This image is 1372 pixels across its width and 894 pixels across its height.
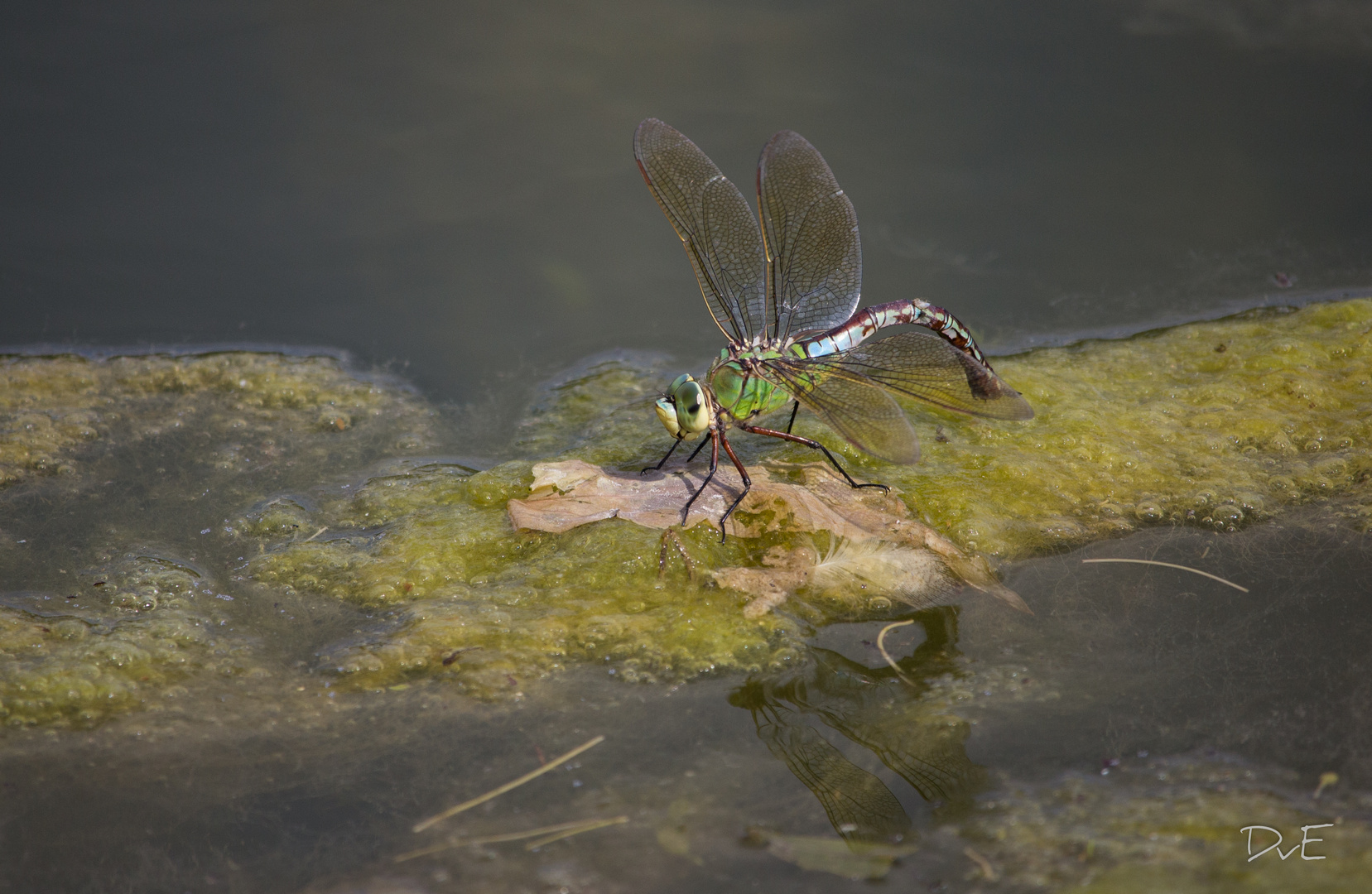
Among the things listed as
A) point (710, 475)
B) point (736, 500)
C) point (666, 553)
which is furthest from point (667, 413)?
point (666, 553)

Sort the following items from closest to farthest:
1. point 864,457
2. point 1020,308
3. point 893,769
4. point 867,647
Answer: point 893,769, point 867,647, point 864,457, point 1020,308

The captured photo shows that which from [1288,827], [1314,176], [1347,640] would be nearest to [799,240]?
[1347,640]

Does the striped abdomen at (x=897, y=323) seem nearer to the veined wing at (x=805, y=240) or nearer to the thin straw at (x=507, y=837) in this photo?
the veined wing at (x=805, y=240)

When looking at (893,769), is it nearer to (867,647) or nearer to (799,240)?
(867,647)

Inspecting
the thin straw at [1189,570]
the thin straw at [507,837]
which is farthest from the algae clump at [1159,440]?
the thin straw at [507,837]

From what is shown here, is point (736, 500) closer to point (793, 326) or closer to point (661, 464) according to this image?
point (661, 464)
